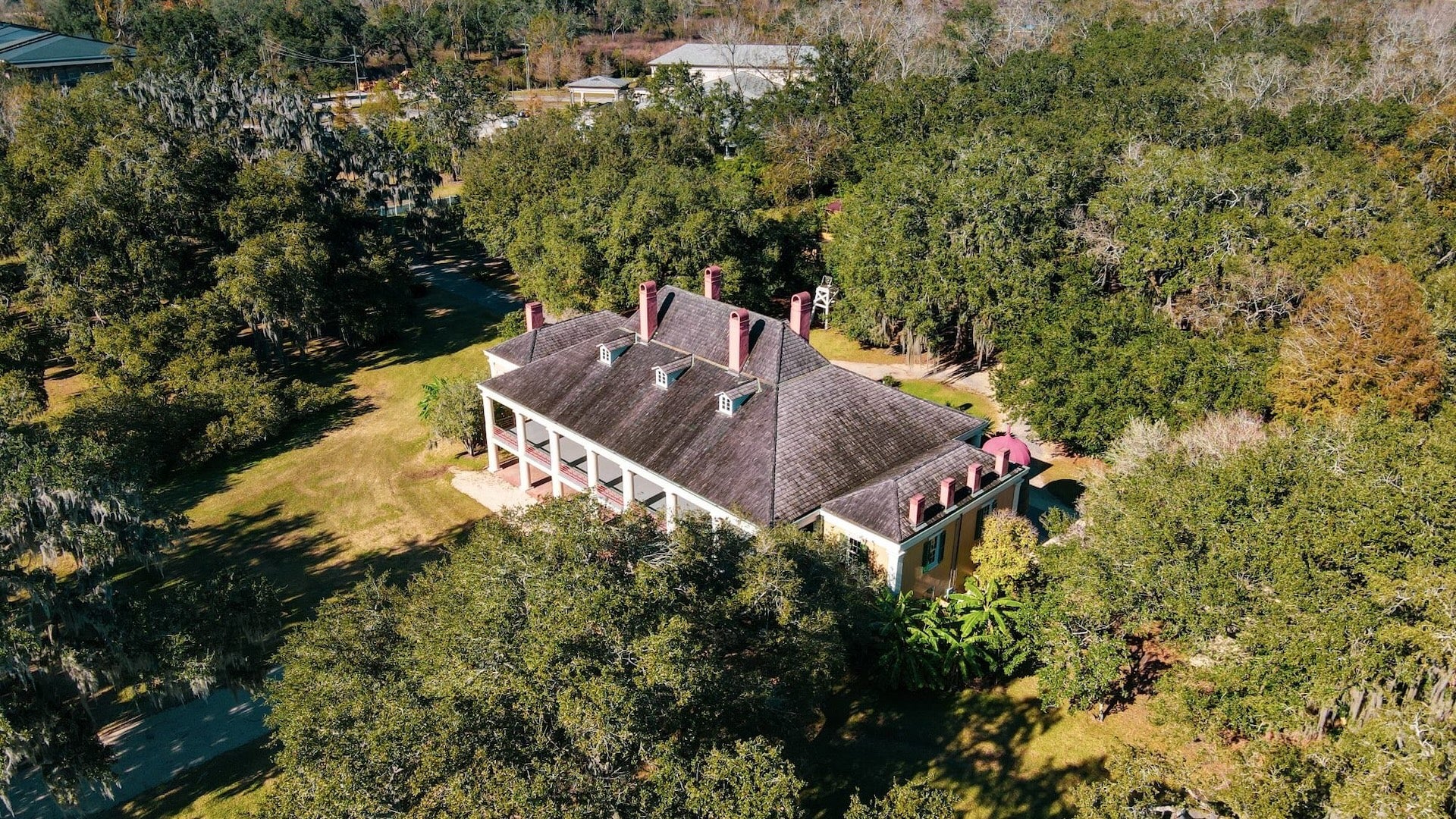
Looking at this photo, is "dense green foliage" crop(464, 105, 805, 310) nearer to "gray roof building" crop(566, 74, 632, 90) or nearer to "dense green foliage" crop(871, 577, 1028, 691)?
"dense green foliage" crop(871, 577, 1028, 691)

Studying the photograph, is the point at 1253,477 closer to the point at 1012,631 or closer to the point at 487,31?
the point at 1012,631

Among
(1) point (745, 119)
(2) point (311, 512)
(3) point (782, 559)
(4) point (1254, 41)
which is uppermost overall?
(4) point (1254, 41)

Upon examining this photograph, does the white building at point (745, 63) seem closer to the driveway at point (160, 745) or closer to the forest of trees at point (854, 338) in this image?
the forest of trees at point (854, 338)

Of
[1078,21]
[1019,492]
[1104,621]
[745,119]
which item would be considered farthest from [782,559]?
[1078,21]

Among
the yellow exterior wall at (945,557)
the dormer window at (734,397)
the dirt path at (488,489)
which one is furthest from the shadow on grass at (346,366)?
the yellow exterior wall at (945,557)

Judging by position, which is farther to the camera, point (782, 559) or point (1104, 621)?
point (1104, 621)

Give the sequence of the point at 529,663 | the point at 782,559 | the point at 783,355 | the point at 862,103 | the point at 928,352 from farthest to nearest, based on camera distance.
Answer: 1. the point at 862,103
2. the point at 928,352
3. the point at 783,355
4. the point at 782,559
5. the point at 529,663

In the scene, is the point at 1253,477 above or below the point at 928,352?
above

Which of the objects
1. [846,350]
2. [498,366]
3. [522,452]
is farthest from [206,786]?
[846,350]
